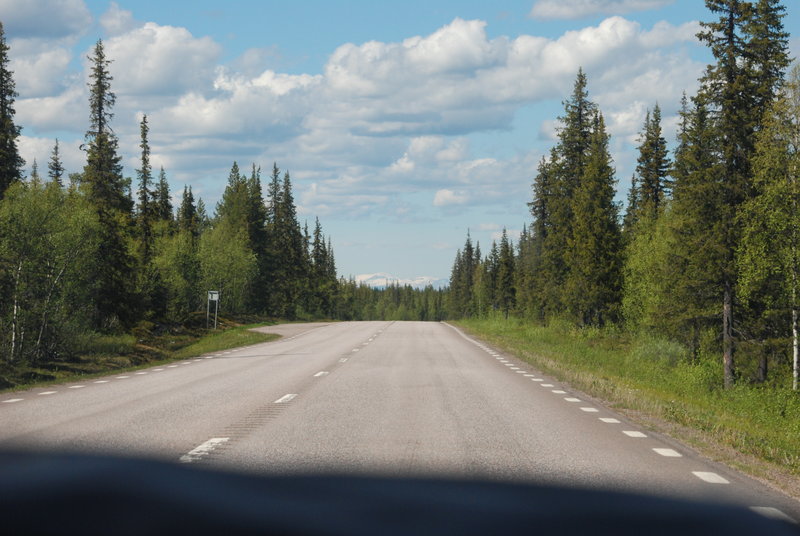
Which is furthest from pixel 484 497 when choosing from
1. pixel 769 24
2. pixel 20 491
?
pixel 769 24

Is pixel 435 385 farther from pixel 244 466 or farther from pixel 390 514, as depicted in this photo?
pixel 390 514

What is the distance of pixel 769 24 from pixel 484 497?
33121 millimetres

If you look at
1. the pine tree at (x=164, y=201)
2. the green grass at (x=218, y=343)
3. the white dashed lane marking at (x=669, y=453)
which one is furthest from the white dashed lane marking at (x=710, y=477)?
the pine tree at (x=164, y=201)

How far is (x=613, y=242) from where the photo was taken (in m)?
48.6

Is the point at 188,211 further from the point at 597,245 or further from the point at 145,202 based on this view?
the point at 597,245

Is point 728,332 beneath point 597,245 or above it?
beneath

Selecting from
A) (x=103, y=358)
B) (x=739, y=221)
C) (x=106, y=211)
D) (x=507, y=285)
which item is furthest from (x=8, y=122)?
(x=507, y=285)

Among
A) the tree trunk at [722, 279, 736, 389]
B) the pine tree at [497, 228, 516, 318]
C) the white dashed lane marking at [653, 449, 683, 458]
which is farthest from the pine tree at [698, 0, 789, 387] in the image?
the pine tree at [497, 228, 516, 318]

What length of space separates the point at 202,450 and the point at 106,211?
119 feet

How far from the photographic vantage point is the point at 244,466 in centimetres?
738

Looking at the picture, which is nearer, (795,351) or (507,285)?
(795,351)

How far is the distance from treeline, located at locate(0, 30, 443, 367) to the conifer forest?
117 millimetres

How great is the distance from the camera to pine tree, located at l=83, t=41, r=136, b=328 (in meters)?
39.7

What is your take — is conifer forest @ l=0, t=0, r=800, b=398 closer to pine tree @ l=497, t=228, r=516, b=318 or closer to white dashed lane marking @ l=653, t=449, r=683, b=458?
white dashed lane marking @ l=653, t=449, r=683, b=458
